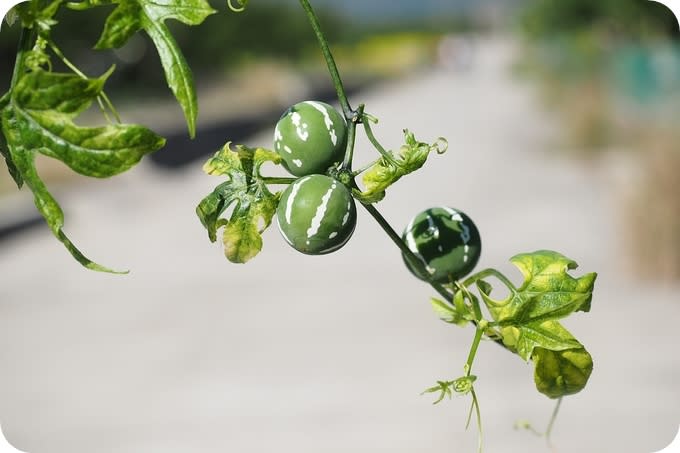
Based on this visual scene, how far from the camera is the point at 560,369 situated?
1.51 ft

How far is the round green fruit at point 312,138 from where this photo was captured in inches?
16.9

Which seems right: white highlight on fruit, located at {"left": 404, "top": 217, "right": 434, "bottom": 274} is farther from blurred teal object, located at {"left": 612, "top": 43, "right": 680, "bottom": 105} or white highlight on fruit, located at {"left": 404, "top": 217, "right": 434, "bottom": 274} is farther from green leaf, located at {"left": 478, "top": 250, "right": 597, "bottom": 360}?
blurred teal object, located at {"left": 612, "top": 43, "right": 680, "bottom": 105}

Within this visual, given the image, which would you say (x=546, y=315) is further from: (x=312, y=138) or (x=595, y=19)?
(x=595, y=19)

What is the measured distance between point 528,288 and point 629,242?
12.7 ft

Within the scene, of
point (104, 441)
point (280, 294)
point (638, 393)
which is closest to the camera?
point (104, 441)

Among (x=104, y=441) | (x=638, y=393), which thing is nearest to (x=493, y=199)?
(x=638, y=393)

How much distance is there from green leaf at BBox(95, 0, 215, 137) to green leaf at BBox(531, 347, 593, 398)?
22 centimetres

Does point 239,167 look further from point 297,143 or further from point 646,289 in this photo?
point 646,289

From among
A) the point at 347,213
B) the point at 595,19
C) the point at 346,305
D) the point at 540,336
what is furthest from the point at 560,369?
the point at 595,19

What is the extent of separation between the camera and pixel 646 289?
13.7ft

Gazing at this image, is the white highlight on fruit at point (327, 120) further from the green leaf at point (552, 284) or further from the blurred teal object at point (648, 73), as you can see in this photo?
the blurred teal object at point (648, 73)

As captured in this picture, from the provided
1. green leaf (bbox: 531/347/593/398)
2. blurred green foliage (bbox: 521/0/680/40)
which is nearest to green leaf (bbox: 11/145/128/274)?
green leaf (bbox: 531/347/593/398)

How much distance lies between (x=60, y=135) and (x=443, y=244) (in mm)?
210

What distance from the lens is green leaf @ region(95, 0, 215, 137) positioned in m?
0.36
